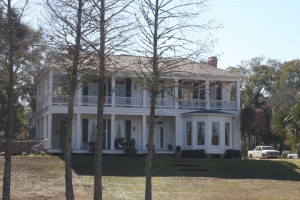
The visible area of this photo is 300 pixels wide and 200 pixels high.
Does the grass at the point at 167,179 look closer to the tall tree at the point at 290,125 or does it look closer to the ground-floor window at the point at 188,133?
the tall tree at the point at 290,125

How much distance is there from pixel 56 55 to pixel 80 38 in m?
0.88

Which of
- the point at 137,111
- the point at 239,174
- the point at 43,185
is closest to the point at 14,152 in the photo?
the point at 137,111

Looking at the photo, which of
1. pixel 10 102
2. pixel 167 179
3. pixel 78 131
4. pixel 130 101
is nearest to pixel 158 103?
pixel 130 101

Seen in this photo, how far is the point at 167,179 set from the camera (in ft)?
93.8

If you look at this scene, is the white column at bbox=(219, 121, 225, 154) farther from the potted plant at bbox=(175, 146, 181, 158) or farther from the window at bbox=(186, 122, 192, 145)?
the potted plant at bbox=(175, 146, 181, 158)

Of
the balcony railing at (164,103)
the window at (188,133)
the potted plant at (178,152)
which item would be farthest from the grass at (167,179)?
the balcony railing at (164,103)

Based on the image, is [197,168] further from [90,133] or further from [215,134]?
[90,133]

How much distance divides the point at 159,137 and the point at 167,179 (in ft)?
45.5

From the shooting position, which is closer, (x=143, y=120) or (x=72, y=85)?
(x=72, y=85)

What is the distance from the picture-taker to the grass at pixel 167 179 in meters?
23.7

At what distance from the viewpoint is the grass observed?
23734mm

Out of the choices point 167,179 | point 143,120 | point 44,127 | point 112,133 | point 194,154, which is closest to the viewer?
point 167,179

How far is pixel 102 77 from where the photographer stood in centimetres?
1470

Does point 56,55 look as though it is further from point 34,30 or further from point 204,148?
point 204,148
